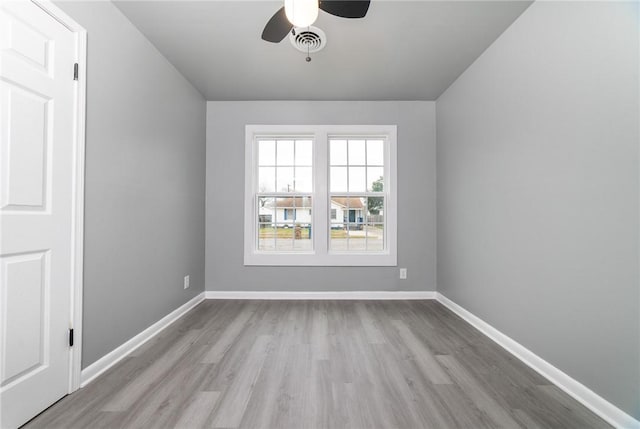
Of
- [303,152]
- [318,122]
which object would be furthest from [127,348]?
[318,122]

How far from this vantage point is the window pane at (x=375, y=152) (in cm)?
399

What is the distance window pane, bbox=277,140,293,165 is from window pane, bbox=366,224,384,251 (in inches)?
54.5

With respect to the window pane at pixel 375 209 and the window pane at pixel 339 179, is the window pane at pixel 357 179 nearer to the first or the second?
the window pane at pixel 339 179

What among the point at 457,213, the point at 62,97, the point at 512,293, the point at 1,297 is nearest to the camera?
the point at 1,297

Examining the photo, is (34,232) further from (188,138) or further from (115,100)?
(188,138)

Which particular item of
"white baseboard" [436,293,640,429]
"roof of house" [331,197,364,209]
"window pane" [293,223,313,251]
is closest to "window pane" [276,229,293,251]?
"window pane" [293,223,313,251]

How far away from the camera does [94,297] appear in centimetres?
195

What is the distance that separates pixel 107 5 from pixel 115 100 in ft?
2.07

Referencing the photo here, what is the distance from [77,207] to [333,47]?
229 centimetres

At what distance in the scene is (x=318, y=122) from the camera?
3.86 meters

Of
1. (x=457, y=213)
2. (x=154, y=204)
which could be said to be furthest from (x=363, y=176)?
(x=154, y=204)

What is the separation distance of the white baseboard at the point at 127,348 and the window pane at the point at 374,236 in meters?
2.33

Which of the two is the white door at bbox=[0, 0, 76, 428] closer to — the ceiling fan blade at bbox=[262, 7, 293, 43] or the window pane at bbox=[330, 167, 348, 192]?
the ceiling fan blade at bbox=[262, 7, 293, 43]

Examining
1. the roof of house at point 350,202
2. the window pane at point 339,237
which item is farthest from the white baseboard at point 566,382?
the roof of house at point 350,202
